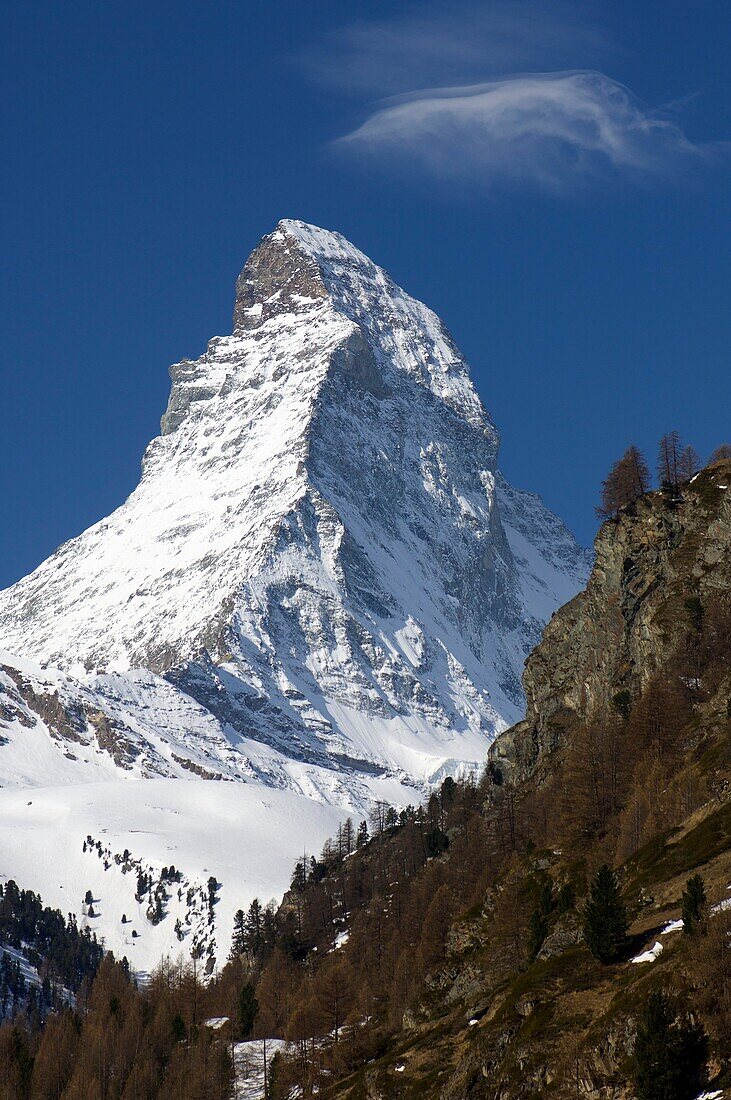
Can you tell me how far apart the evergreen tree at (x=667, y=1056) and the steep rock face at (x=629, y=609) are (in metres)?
60.2

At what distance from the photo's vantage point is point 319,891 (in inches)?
6880

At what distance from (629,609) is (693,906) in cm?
6510

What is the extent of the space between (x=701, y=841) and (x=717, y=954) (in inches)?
782

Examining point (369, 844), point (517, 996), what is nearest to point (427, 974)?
point (517, 996)

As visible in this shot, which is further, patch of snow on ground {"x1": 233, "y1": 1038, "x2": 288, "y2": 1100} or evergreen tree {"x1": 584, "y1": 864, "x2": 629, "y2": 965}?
patch of snow on ground {"x1": 233, "y1": 1038, "x2": 288, "y2": 1100}

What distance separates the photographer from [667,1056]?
171ft

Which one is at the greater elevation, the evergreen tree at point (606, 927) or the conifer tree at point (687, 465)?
the conifer tree at point (687, 465)

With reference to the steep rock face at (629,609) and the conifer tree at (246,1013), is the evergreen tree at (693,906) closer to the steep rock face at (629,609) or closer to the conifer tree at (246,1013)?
the steep rock face at (629,609)

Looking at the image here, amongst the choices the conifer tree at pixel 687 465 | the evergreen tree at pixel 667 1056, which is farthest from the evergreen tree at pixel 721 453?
the evergreen tree at pixel 667 1056

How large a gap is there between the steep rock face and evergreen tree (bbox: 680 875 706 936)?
167 ft

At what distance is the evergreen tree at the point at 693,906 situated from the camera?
5891cm

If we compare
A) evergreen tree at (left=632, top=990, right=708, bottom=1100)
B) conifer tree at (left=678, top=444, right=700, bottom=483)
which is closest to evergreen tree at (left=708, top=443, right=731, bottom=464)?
conifer tree at (left=678, top=444, right=700, bottom=483)

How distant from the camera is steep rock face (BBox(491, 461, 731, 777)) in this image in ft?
378

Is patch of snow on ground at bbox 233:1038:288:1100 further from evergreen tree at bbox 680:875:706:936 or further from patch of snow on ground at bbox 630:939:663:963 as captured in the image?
evergreen tree at bbox 680:875:706:936
